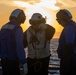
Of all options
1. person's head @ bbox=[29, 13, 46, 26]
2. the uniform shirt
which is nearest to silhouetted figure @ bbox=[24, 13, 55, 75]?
person's head @ bbox=[29, 13, 46, 26]

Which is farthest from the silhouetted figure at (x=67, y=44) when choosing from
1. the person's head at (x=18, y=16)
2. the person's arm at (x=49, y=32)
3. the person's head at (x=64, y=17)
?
the person's head at (x=18, y=16)

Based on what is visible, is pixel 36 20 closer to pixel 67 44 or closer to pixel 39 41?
pixel 39 41

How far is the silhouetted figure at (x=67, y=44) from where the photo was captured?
8297 mm

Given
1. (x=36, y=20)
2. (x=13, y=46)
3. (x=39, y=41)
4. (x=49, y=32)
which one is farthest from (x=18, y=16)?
(x=49, y=32)

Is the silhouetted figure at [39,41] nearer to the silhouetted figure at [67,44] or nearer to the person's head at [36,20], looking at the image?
the person's head at [36,20]

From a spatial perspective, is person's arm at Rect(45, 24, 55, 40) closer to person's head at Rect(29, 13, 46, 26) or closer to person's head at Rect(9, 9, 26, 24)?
person's head at Rect(29, 13, 46, 26)

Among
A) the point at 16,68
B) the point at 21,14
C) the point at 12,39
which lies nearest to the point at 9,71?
the point at 16,68

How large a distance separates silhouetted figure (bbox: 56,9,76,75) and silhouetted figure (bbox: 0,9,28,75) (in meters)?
0.97

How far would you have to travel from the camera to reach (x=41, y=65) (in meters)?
9.45

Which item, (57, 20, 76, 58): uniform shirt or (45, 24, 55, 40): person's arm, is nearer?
(57, 20, 76, 58): uniform shirt

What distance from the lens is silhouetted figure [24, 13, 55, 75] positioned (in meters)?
9.27

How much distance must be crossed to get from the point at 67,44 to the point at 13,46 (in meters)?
1.36

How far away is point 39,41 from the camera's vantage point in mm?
9258

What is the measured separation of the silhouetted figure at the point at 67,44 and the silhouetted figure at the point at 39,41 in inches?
26.1
